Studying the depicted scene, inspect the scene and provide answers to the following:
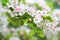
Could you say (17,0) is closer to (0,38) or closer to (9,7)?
(9,7)

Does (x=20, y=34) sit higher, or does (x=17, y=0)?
(x=17, y=0)

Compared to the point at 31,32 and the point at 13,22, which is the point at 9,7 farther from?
the point at 31,32

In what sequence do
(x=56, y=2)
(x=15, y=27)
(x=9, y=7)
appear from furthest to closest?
(x=56, y=2) < (x=15, y=27) < (x=9, y=7)

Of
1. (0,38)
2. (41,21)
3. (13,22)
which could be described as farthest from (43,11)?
(0,38)

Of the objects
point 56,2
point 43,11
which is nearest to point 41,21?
point 43,11

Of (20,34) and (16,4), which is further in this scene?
(20,34)

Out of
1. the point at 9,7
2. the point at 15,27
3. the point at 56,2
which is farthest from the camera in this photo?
the point at 56,2

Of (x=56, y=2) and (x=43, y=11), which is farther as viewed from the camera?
(x=56, y=2)
